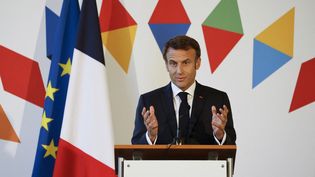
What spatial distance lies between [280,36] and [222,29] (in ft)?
1.52

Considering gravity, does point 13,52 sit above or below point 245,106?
above

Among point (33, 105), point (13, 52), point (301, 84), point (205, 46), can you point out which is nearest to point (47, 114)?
point (33, 105)

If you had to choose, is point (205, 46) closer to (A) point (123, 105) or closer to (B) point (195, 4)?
(B) point (195, 4)

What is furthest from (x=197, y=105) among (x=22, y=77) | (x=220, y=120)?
(x=22, y=77)

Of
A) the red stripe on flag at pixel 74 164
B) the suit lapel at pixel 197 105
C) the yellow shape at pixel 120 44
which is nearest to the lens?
the red stripe on flag at pixel 74 164

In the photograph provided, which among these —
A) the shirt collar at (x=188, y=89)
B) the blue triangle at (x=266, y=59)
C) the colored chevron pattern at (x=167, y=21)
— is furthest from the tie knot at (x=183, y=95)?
the blue triangle at (x=266, y=59)

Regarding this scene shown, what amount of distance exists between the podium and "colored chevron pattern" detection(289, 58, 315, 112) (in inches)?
71.2

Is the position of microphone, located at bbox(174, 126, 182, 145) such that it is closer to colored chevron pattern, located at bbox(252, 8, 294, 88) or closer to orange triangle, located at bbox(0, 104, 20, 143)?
colored chevron pattern, located at bbox(252, 8, 294, 88)

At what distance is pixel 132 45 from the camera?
427 cm

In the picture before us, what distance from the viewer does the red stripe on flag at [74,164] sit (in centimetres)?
300

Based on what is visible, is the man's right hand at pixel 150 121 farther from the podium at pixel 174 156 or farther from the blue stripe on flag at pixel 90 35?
the blue stripe on flag at pixel 90 35

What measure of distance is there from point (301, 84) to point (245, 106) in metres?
0.49

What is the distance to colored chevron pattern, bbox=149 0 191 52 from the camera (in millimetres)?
4293

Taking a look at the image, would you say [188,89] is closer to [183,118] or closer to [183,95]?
[183,95]
